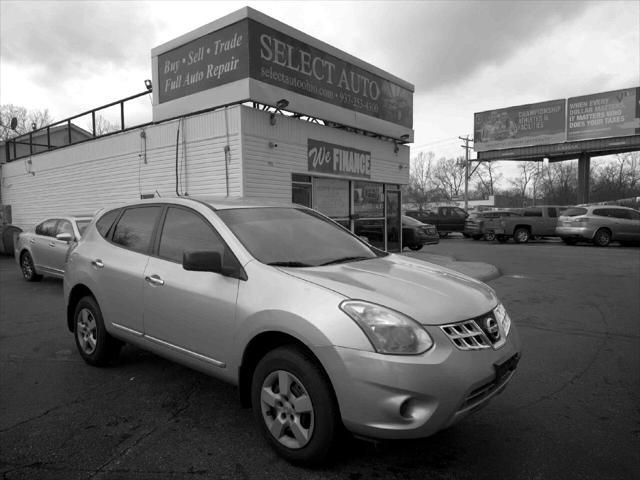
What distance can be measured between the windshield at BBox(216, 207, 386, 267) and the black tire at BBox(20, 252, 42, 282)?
815 cm

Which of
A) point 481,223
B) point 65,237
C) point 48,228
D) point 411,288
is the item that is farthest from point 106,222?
point 481,223

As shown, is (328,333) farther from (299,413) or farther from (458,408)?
(458,408)

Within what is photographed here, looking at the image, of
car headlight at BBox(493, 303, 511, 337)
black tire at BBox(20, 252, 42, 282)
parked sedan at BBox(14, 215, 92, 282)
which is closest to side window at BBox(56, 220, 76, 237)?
parked sedan at BBox(14, 215, 92, 282)

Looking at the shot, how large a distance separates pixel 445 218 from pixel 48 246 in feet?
71.5

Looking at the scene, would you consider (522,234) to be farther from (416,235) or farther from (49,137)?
(49,137)

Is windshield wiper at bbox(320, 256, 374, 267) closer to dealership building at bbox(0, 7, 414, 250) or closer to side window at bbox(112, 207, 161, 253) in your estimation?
side window at bbox(112, 207, 161, 253)

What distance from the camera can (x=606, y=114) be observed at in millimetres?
35250

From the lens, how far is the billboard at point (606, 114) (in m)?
34.4

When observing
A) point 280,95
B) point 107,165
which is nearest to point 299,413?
point 280,95

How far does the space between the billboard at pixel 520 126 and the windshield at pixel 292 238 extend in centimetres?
3994

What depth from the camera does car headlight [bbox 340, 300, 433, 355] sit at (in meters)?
2.42

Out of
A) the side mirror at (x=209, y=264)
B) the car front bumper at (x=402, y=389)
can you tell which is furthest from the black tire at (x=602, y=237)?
the side mirror at (x=209, y=264)

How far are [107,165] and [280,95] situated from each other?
5.97m

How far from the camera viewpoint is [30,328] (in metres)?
5.96
